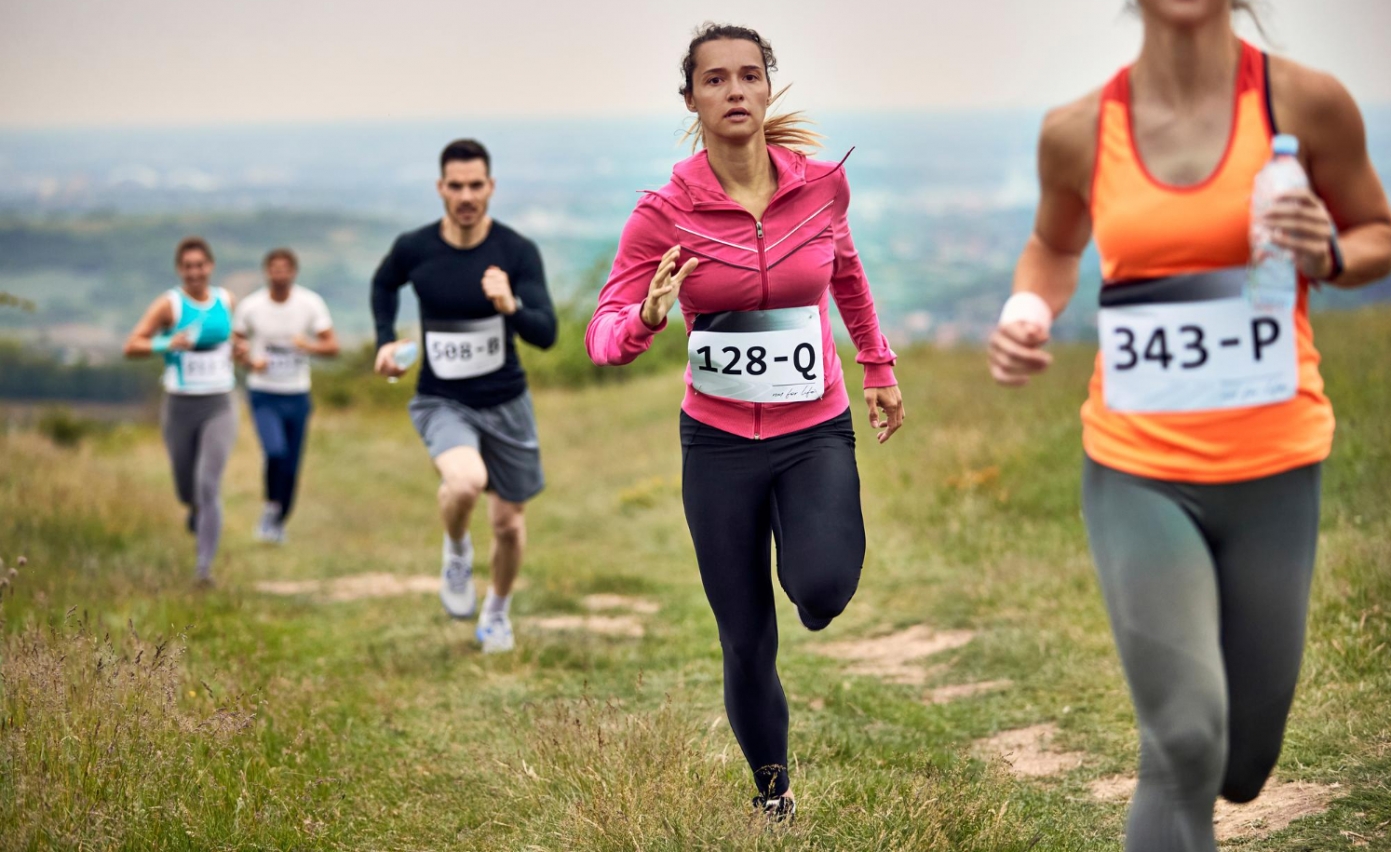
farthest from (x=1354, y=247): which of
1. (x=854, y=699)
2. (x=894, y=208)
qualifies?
(x=894, y=208)

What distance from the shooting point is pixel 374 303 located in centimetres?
723

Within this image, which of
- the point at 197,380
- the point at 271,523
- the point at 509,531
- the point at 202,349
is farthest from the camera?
the point at 271,523

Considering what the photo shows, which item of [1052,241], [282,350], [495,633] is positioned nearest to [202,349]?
[282,350]

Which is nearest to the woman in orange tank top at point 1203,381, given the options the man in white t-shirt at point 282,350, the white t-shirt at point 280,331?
the man in white t-shirt at point 282,350

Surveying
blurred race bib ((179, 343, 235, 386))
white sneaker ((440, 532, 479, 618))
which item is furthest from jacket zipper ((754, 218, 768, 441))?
blurred race bib ((179, 343, 235, 386))

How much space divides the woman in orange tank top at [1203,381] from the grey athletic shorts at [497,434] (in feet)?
14.6

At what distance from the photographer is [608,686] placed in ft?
22.3

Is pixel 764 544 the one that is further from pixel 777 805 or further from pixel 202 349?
pixel 202 349

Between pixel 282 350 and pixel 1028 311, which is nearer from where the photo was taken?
pixel 1028 311

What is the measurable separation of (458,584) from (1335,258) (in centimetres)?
563

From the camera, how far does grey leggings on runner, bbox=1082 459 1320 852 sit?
115 inches

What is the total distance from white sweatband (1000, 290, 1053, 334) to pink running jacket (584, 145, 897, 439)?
41.2 inches

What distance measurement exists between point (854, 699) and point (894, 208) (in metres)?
31.3

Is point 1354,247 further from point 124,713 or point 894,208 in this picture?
point 894,208
